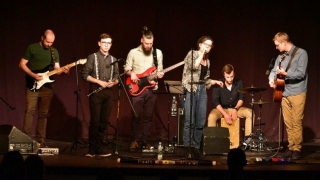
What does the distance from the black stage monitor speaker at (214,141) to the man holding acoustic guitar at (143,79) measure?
1132mm

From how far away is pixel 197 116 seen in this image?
9312 millimetres

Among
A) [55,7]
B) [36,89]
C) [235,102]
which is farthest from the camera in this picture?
[55,7]

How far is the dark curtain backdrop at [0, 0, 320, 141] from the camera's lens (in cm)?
1134

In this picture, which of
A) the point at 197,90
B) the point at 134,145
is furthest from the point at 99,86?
the point at 197,90

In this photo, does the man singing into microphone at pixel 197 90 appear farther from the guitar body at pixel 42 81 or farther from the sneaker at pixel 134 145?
the guitar body at pixel 42 81

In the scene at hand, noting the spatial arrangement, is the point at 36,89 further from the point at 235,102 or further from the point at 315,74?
the point at 315,74

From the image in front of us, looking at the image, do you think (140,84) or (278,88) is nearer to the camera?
(278,88)

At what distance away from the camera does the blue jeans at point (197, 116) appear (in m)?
9.22

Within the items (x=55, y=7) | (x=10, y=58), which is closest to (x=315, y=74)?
(x=55, y=7)

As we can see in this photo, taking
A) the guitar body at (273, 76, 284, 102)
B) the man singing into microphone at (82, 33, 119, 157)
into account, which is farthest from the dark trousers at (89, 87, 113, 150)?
the guitar body at (273, 76, 284, 102)

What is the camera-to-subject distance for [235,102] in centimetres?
1035

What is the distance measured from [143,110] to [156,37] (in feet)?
7.70

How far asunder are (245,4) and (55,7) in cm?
410

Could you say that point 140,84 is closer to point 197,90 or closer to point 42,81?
point 197,90
